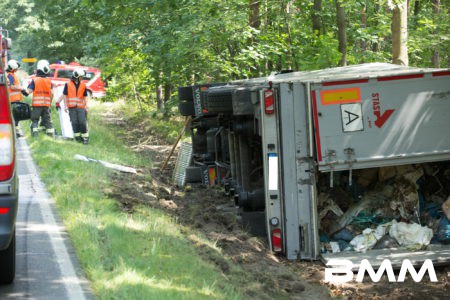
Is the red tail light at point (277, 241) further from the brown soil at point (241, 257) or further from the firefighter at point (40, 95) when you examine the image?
the firefighter at point (40, 95)

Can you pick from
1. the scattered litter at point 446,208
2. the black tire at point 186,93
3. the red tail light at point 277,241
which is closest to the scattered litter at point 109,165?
the black tire at point 186,93

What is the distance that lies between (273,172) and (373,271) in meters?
1.68

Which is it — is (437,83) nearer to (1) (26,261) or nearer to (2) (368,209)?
(2) (368,209)

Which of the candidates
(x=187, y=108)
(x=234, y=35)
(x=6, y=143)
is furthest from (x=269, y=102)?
(x=234, y=35)

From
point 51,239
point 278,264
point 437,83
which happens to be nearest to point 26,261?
point 51,239

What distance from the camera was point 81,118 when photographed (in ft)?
57.9

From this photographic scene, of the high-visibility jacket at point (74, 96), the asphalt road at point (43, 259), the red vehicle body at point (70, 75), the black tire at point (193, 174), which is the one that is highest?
the red vehicle body at point (70, 75)

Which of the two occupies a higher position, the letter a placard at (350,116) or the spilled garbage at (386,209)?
the letter a placard at (350,116)

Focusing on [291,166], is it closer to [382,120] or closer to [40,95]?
[382,120]

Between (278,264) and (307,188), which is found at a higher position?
(307,188)

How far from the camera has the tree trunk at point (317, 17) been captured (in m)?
19.8

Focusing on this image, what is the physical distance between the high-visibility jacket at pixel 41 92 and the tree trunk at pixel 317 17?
700 centimetres

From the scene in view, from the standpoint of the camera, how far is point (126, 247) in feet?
25.8

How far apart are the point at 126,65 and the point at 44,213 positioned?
14.3m
